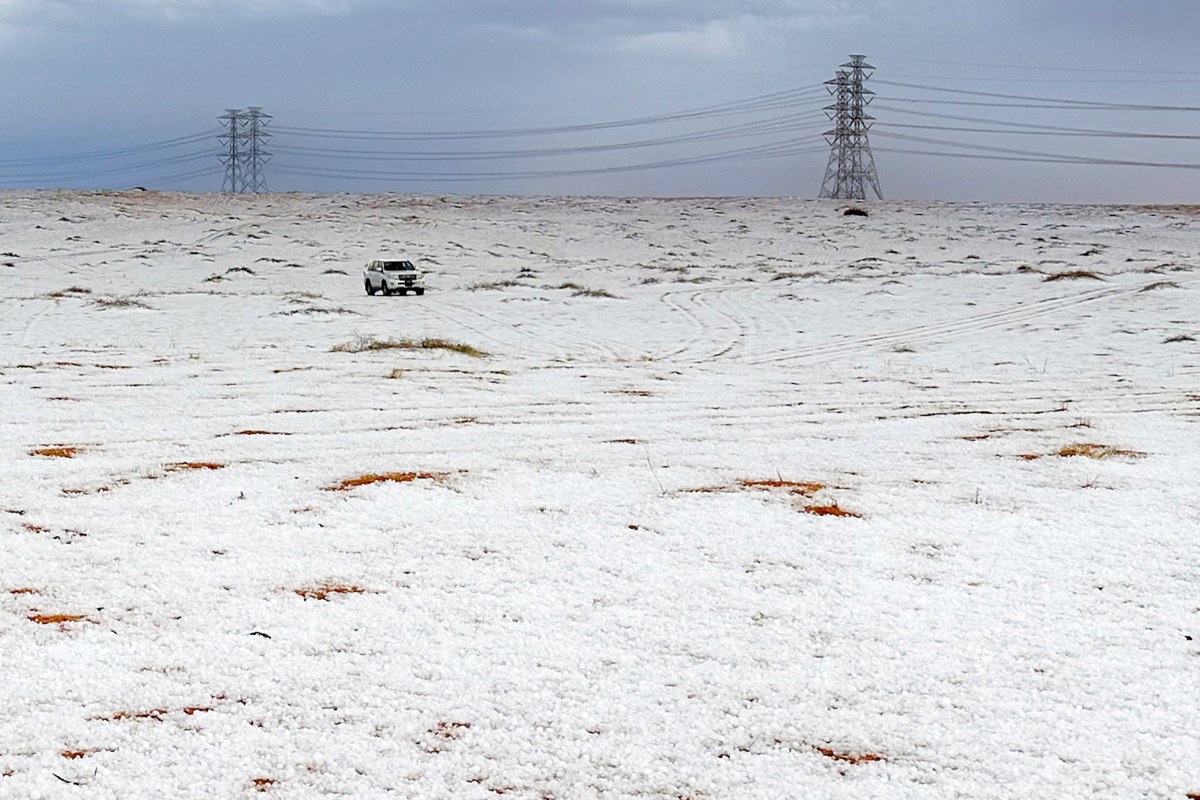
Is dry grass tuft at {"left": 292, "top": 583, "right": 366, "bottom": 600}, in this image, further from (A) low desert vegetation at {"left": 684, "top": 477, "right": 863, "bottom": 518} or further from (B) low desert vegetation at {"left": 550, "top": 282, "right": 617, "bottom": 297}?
(B) low desert vegetation at {"left": 550, "top": 282, "right": 617, "bottom": 297}

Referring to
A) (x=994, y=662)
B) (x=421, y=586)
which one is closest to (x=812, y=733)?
(x=994, y=662)

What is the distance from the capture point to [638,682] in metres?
3.81

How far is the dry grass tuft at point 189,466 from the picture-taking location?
6719 mm

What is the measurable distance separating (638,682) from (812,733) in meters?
0.60

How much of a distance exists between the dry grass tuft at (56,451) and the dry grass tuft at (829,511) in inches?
169

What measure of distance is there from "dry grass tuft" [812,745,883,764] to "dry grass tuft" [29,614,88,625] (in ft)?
8.51

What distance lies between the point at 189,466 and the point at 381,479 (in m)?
1.18

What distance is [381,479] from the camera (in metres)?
6.52

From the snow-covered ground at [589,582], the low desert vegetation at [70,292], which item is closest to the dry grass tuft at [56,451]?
the snow-covered ground at [589,582]

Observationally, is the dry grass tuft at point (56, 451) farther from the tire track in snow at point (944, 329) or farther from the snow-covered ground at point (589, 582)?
the tire track in snow at point (944, 329)

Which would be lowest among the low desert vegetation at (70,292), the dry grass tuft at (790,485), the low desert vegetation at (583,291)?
the dry grass tuft at (790,485)

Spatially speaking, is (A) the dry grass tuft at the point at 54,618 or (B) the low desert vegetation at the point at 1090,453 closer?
(A) the dry grass tuft at the point at 54,618

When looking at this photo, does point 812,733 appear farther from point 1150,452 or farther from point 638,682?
point 1150,452

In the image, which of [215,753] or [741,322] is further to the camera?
[741,322]
